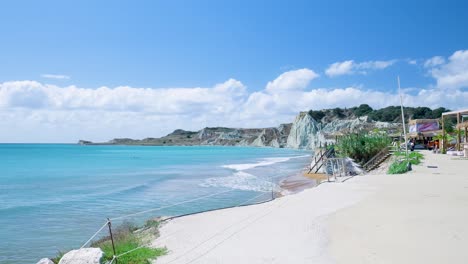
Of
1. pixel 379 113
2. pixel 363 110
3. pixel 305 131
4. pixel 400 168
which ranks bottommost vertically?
pixel 400 168

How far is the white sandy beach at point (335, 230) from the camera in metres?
7.71

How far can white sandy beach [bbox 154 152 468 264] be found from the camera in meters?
7.71

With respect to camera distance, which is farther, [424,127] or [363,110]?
[363,110]

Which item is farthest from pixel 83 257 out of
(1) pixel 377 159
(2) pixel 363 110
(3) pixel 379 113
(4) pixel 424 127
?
(2) pixel 363 110

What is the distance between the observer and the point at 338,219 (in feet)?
36.3

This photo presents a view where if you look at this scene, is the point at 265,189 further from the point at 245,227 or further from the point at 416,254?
the point at 416,254

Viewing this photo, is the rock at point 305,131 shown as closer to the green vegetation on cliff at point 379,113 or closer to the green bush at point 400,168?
the green vegetation on cliff at point 379,113

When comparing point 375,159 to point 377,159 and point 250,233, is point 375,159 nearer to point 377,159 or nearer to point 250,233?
point 377,159

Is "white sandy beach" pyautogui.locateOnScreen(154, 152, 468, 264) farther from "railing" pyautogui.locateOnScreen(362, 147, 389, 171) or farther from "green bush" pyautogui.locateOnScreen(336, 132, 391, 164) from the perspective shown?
"green bush" pyautogui.locateOnScreen(336, 132, 391, 164)

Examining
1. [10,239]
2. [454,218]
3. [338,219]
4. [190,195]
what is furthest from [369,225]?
[190,195]

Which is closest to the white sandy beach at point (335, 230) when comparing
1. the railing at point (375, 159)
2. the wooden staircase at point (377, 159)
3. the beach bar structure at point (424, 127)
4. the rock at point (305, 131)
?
the wooden staircase at point (377, 159)

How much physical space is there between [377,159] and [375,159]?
0.24 meters

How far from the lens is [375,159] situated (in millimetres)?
31750

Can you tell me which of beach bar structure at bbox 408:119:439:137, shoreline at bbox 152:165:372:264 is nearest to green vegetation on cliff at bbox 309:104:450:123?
beach bar structure at bbox 408:119:439:137
